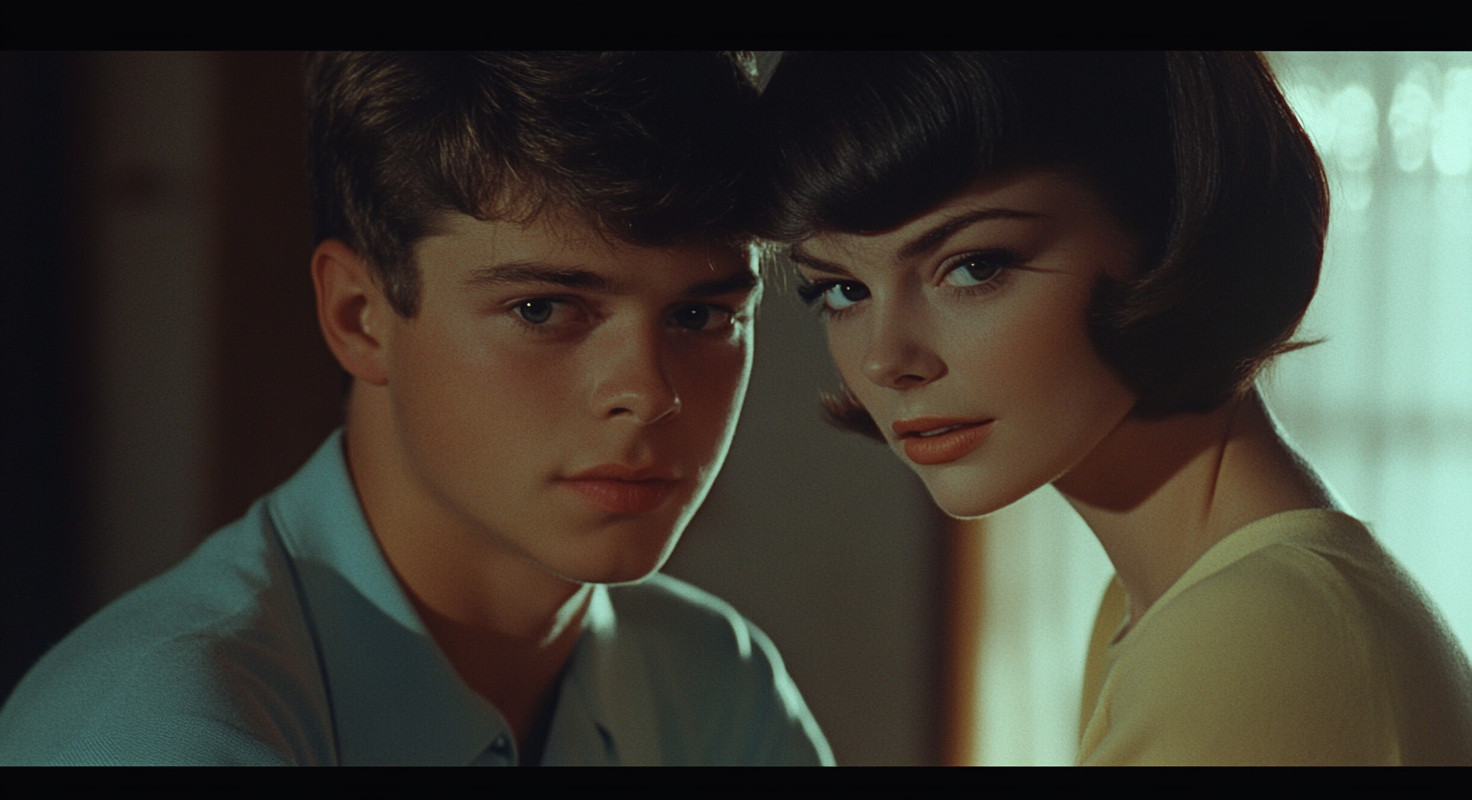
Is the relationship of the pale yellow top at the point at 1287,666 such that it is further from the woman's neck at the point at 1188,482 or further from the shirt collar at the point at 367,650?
the shirt collar at the point at 367,650

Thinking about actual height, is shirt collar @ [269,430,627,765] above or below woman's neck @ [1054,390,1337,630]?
below

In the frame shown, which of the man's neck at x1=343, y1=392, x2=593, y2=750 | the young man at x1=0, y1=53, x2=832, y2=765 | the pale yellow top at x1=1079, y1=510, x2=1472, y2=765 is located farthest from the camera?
the man's neck at x1=343, y1=392, x2=593, y2=750

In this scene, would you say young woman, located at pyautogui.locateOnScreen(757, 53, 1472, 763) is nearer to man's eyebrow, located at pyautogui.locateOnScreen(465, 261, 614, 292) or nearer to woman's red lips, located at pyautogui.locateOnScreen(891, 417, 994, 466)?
woman's red lips, located at pyautogui.locateOnScreen(891, 417, 994, 466)

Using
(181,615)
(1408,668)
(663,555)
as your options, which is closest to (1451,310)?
(1408,668)

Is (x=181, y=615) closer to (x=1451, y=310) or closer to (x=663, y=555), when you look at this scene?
(x=663, y=555)

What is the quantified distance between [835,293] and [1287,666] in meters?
0.36

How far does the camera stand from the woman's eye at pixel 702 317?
0.83m

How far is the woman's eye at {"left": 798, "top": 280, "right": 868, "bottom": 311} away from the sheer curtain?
20cm

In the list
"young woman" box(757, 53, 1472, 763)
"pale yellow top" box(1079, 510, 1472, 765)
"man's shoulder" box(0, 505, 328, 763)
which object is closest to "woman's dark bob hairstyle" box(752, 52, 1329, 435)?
"young woman" box(757, 53, 1472, 763)

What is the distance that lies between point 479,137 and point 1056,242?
39cm

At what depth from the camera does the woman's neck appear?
2.51 feet

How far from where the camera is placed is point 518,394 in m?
0.84

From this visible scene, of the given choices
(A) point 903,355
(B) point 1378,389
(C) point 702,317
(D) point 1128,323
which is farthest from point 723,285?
(B) point 1378,389

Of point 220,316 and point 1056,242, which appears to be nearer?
point 1056,242
